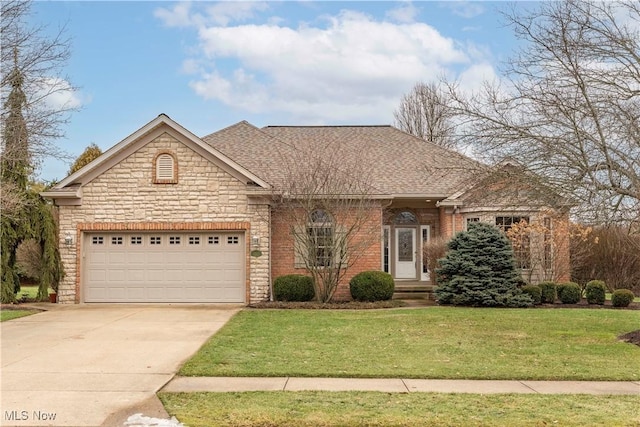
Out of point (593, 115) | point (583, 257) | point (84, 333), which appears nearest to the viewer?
point (593, 115)

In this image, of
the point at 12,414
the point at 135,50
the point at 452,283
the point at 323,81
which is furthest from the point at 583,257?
the point at 12,414

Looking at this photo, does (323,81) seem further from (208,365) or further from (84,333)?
(208,365)

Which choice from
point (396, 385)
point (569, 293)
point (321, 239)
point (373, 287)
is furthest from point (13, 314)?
point (569, 293)

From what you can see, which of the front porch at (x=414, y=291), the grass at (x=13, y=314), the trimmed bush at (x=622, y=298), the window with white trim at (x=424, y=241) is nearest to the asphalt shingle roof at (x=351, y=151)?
the window with white trim at (x=424, y=241)

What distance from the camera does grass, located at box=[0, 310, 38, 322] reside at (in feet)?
46.9

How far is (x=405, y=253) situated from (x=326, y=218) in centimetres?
534

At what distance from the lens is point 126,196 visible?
57.8ft

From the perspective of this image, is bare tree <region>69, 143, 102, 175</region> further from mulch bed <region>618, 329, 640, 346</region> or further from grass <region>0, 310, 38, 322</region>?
mulch bed <region>618, 329, 640, 346</region>

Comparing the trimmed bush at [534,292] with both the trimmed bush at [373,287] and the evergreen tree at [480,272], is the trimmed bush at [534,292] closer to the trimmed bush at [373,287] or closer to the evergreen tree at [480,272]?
the evergreen tree at [480,272]

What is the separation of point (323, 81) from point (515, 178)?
43.1ft

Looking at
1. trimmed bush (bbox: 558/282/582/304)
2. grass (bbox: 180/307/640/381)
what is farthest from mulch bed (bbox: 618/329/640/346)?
trimmed bush (bbox: 558/282/582/304)

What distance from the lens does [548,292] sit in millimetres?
17781

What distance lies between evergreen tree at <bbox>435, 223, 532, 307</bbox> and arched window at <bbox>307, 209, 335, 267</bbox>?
11.1ft

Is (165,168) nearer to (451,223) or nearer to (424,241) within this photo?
(424,241)
